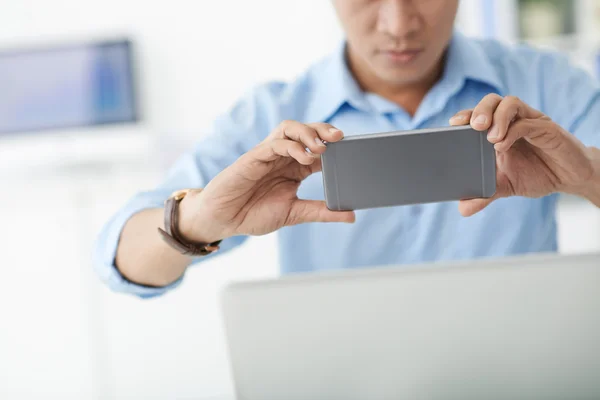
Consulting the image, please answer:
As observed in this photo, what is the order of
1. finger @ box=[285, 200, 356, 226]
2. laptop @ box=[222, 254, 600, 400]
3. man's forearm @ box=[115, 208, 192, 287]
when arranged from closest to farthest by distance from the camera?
1. laptop @ box=[222, 254, 600, 400]
2. finger @ box=[285, 200, 356, 226]
3. man's forearm @ box=[115, 208, 192, 287]

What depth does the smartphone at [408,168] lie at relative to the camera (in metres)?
0.74

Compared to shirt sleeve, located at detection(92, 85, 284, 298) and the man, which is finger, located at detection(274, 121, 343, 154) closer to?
the man

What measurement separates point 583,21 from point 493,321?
2.51 meters

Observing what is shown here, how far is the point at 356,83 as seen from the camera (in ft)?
4.17

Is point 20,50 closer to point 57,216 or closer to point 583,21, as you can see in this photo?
point 57,216

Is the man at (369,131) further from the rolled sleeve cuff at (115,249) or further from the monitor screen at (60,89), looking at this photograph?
the monitor screen at (60,89)

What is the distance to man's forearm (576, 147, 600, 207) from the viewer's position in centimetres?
93

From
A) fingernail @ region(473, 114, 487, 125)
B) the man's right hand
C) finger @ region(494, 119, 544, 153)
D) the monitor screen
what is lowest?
the man's right hand

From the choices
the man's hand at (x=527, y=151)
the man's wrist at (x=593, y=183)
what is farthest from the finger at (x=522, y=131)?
the man's wrist at (x=593, y=183)

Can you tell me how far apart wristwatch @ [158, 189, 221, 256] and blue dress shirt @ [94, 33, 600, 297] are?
0.75 feet

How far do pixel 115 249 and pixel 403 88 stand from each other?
591mm

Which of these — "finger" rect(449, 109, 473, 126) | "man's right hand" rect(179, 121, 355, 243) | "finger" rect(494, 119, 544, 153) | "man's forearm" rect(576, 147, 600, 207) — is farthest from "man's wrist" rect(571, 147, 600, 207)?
"man's right hand" rect(179, 121, 355, 243)

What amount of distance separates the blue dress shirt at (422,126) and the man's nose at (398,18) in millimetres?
188

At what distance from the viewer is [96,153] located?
3.04 metres
